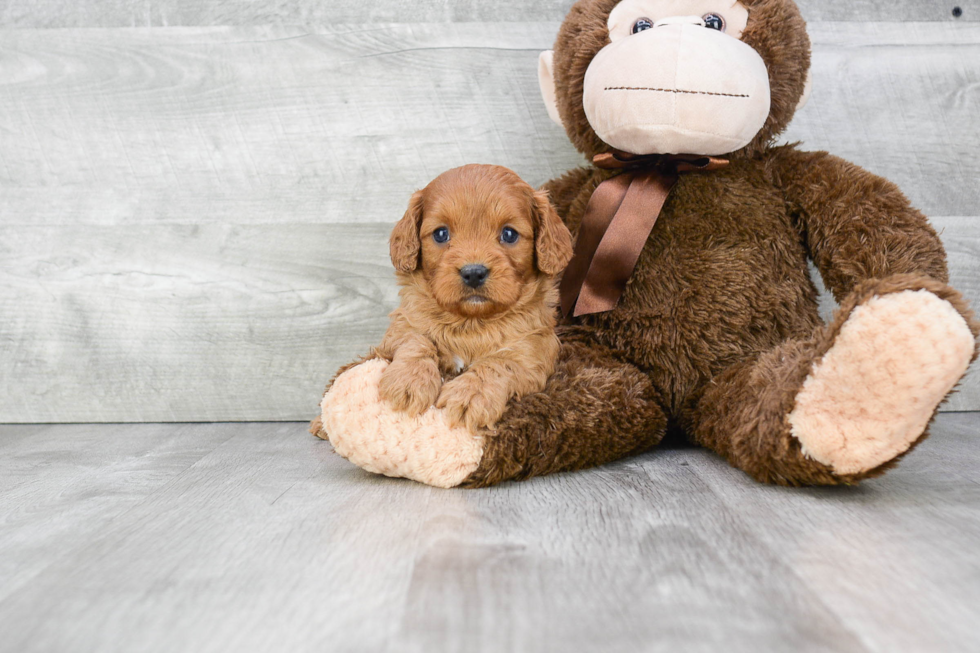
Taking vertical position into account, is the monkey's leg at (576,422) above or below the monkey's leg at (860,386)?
below

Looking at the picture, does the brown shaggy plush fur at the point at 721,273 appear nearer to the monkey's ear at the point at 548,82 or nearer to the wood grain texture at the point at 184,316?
the monkey's ear at the point at 548,82

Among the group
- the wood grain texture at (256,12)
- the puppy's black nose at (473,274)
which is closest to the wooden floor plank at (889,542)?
the puppy's black nose at (473,274)

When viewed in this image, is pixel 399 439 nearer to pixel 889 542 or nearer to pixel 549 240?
pixel 549 240

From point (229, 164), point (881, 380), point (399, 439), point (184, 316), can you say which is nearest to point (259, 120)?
point (229, 164)

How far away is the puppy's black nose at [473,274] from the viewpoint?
93cm

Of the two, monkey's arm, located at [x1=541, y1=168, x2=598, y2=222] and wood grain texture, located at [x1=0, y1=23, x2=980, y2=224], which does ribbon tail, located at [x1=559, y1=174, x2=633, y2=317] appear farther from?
wood grain texture, located at [x1=0, y1=23, x2=980, y2=224]

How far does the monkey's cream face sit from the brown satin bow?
42mm

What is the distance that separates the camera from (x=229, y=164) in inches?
57.2

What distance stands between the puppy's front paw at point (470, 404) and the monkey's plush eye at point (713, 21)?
65cm

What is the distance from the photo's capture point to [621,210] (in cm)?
113

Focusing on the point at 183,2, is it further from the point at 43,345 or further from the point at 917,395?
the point at 917,395

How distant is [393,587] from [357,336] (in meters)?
0.86

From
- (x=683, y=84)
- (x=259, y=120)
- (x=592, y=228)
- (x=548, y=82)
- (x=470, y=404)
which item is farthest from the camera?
(x=259, y=120)

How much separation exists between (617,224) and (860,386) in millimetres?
438
